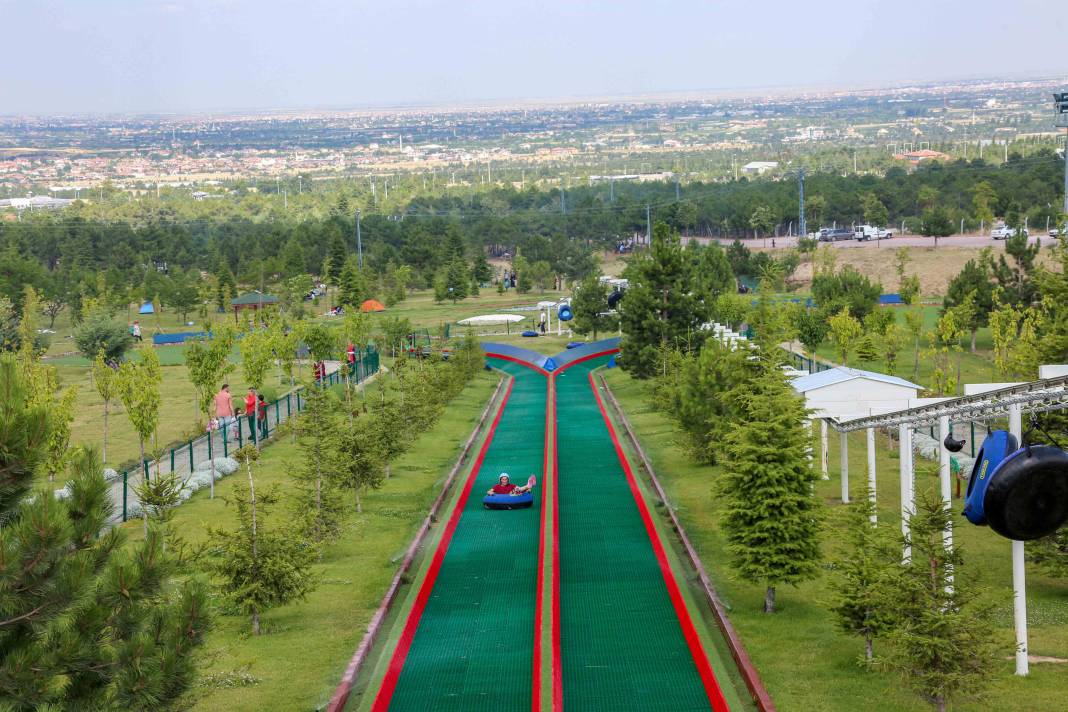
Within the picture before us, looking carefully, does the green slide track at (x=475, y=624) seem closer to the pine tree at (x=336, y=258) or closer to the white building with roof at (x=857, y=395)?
the white building with roof at (x=857, y=395)

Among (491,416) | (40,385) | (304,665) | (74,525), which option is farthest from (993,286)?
(74,525)

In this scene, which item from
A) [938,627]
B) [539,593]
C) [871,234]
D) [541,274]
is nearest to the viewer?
[938,627]

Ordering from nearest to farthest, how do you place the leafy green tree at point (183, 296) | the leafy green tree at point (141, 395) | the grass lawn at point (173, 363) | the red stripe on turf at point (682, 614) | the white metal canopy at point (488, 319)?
the red stripe on turf at point (682, 614)
the leafy green tree at point (141, 395)
the grass lawn at point (173, 363)
the white metal canopy at point (488, 319)
the leafy green tree at point (183, 296)

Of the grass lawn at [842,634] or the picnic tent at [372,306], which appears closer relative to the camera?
the grass lawn at [842,634]

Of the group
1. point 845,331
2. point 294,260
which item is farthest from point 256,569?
point 294,260

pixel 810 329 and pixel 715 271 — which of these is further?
pixel 715 271

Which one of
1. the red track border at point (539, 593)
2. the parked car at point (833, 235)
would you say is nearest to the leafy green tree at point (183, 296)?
the parked car at point (833, 235)

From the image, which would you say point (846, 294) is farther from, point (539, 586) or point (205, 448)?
point (539, 586)
